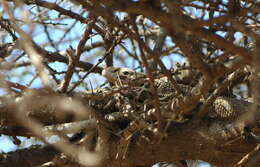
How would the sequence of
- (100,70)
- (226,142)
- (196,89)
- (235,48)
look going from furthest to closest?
1. (100,70)
2. (226,142)
3. (196,89)
4. (235,48)

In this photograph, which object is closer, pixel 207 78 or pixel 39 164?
pixel 207 78

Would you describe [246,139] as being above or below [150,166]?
above

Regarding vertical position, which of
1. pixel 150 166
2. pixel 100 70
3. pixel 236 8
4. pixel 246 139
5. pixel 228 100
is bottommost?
pixel 150 166

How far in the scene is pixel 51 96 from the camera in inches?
62.4

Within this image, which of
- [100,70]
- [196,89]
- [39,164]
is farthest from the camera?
[100,70]

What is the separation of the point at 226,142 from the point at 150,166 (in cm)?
59

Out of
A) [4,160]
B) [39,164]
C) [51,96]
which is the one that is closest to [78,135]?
[39,164]

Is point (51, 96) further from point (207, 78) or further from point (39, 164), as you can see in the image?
point (39, 164)

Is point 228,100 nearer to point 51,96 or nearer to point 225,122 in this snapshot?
point 225,122

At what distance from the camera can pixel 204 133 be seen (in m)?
3.00

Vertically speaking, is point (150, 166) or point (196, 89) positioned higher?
point (196, 89)

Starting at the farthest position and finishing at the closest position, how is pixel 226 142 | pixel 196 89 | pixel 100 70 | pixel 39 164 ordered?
1. pixel 100 70
2. pixel 39 164
3. pixel 226 142
4. pixel 196 89

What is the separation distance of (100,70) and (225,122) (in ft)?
4.11

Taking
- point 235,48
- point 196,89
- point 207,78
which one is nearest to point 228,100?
point 196,89
